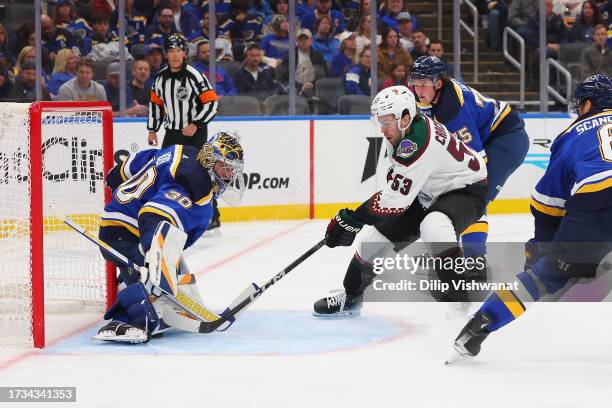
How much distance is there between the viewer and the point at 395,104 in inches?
154

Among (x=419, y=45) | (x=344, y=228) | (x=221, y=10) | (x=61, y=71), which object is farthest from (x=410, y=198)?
(x=419, y=45)

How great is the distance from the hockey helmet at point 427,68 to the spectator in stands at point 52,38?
3653mm

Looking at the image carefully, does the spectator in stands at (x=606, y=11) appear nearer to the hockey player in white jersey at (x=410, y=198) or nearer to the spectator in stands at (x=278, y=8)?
the spectator in stands at (x=278, y=8)

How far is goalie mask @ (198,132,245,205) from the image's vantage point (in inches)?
152

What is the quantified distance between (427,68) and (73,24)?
3833mm

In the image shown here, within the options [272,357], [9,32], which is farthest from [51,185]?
[9,32]

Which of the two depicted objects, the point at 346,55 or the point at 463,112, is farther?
the point at 346,55

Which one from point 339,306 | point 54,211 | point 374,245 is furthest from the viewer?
point 54,211

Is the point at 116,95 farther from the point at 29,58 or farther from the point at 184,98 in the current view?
the point at 184,98

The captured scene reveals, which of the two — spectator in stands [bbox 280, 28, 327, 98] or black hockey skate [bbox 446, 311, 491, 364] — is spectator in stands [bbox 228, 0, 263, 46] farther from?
black hockey skate [bbox 446, 311, 491, 364]

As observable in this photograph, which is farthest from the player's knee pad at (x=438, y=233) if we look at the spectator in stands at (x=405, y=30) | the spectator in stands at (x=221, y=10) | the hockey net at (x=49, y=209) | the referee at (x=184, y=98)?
the spectator in stands at (x=405, y=30)

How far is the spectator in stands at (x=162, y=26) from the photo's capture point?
7.77 meters

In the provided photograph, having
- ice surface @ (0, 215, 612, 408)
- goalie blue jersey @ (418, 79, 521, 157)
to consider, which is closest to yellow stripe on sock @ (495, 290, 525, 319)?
ice surface @ (0, 215, 612, 408)

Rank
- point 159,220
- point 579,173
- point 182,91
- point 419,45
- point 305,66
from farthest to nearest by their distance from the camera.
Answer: point 419,45 → point 305,66 → point 182,91 → point 159,220 → point 579,173
